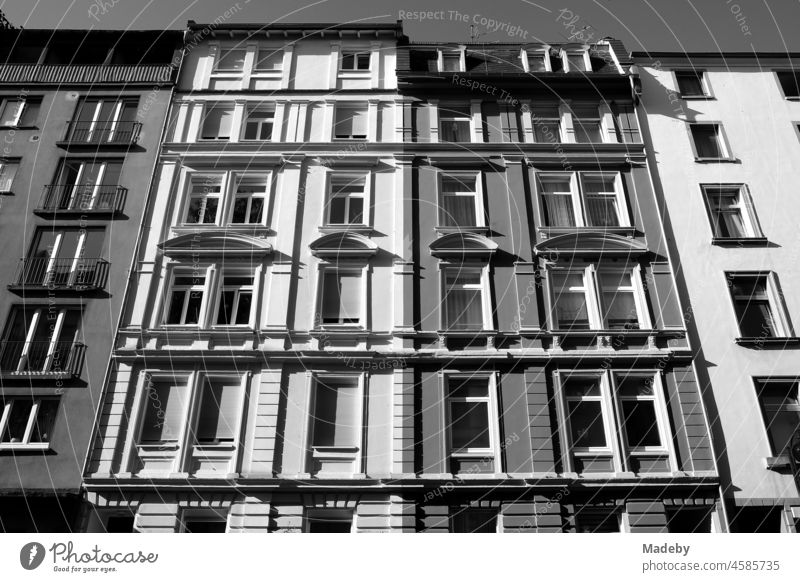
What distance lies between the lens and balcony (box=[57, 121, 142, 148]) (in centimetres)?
2380

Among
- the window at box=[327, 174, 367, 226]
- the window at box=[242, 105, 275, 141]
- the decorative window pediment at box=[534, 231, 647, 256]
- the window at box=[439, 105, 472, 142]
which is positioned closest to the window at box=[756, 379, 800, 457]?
the decorative window pediment at box=[534, 231, 647, 256]

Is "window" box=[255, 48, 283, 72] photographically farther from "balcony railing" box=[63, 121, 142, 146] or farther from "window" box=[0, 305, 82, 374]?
"window" box=[0, 305, 82, 374]

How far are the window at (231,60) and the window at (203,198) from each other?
17.5ft

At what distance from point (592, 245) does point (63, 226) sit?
17.2 m

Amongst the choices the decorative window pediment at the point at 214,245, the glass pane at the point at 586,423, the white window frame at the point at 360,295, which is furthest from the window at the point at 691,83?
the decorative window pediment at the point at 214,245

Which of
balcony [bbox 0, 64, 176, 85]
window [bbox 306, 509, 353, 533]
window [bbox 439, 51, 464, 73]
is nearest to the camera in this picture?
window [bbox 306, 509, 353, 533]

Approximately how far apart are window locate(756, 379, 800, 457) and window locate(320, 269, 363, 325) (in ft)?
38.6

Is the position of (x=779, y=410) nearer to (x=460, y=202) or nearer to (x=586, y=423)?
(x=586, y=423)

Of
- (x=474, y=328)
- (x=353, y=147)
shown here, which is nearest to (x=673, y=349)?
(x=474, y=328)

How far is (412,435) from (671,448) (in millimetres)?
6947
